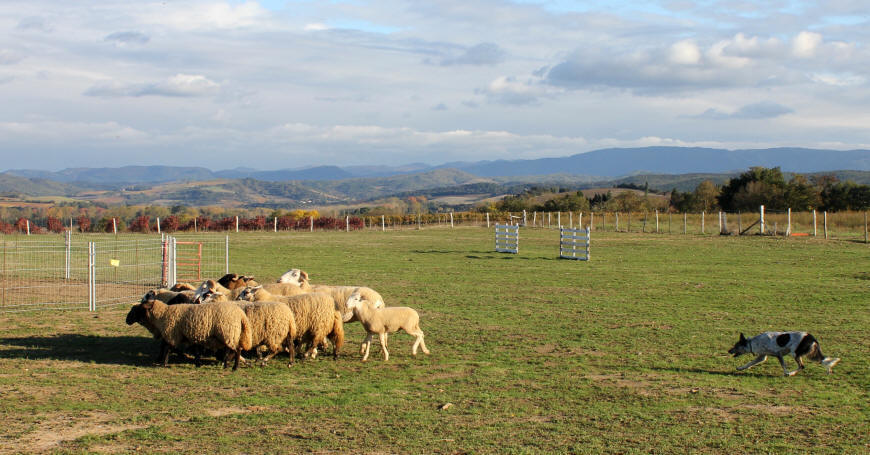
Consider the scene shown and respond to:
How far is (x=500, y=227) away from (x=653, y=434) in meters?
26.2

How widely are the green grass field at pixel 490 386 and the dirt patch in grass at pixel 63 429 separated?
29 millimetres

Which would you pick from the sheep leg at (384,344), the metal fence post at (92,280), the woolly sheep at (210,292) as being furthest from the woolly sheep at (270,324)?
the metal fence post at (92,280)

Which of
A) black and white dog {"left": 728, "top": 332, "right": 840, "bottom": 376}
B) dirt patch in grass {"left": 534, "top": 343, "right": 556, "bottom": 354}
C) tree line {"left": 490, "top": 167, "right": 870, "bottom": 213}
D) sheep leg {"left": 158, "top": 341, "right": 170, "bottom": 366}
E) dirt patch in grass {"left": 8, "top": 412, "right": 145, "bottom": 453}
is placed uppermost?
tree line {"left": 490, "top": 167, "right": 870, "bottom": 213}

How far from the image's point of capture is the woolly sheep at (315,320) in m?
10.2

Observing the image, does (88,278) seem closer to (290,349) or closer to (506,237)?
(290,349)

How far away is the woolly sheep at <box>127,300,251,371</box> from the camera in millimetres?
9328

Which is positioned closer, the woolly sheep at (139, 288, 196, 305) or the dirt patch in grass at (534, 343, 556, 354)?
the dirt patch in grass at (534, 343, 556, 354)

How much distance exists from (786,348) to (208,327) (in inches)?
314

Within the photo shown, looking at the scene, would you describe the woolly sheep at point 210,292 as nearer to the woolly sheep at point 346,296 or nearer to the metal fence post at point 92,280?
the woolly sheep at point 346,296

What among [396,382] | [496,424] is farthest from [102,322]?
[496,424]

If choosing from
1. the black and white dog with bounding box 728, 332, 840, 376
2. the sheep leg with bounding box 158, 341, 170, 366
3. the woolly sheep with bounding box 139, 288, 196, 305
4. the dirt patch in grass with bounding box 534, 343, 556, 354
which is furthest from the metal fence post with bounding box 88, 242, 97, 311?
the black and white dog with bounding box 728, 332, 840, 376

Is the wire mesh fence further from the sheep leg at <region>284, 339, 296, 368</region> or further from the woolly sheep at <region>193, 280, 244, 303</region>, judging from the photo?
the sheep leg at <region>284, 339, 296, 368</region>

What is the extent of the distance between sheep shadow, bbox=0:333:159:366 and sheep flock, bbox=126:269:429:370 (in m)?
0.60

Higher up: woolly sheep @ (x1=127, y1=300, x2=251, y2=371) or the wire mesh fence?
woolly sheep @ (x1=127, y1=300, x2=251, y2=371)
